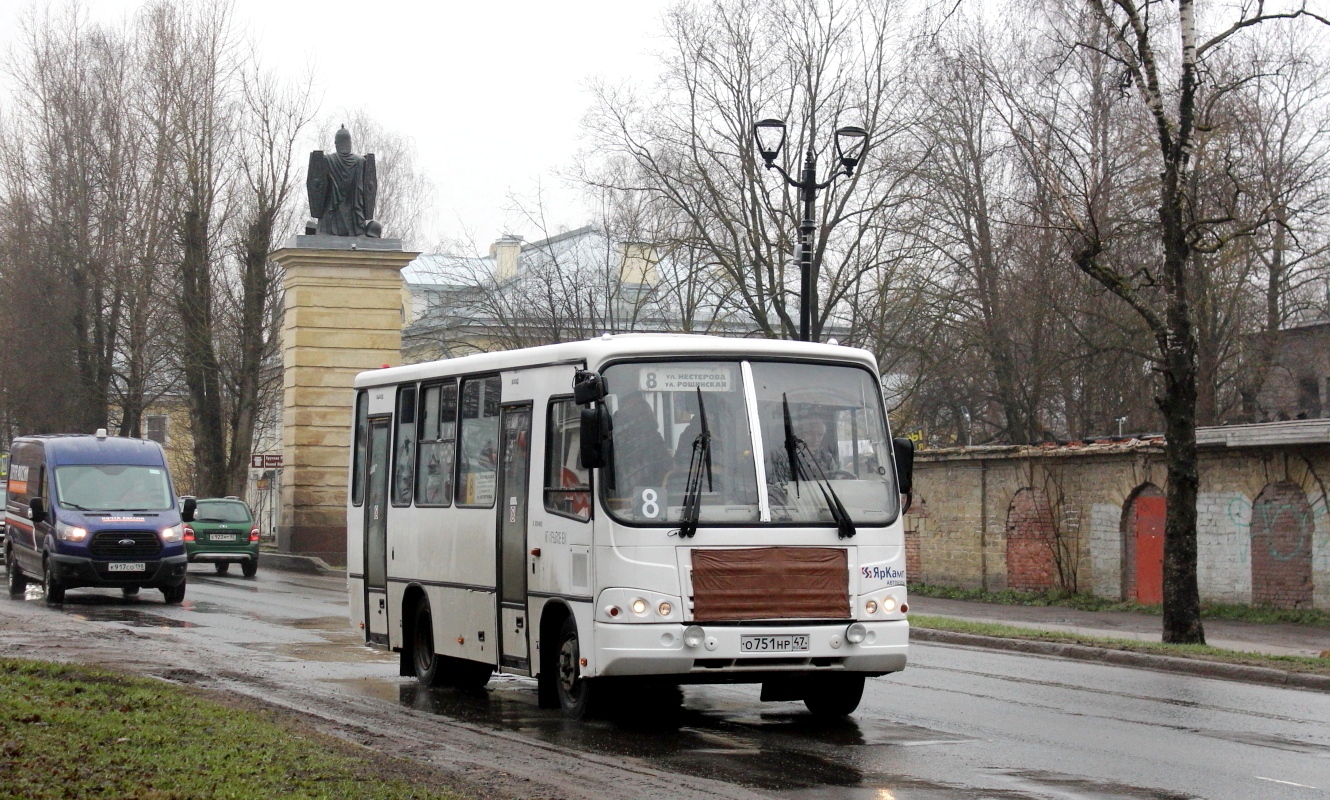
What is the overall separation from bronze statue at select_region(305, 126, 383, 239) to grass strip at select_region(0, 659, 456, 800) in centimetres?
2961

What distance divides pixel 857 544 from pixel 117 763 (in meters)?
5.32

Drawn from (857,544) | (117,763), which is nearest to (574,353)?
(857,544)

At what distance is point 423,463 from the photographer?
47.9ft

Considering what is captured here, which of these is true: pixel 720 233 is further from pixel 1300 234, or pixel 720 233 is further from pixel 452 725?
pixel 452 725

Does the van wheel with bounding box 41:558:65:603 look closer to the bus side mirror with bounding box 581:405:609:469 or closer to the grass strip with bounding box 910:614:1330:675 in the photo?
the grass strip with bounding box 910:614:1330:675

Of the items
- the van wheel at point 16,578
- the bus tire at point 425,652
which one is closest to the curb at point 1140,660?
the bus tire at point 425,652

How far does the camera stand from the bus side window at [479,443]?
43.5 ft

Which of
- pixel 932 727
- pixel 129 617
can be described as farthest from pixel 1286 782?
pixel 129 617

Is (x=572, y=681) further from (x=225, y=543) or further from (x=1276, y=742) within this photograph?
(x=225, y=543)

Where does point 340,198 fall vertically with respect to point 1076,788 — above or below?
above

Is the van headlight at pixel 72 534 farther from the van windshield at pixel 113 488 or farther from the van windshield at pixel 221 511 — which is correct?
the van windshield at pixel 221 511

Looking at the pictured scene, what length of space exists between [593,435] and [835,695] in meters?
2.96

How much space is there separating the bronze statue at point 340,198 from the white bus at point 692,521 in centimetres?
2862

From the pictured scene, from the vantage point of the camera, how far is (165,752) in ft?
29.3
